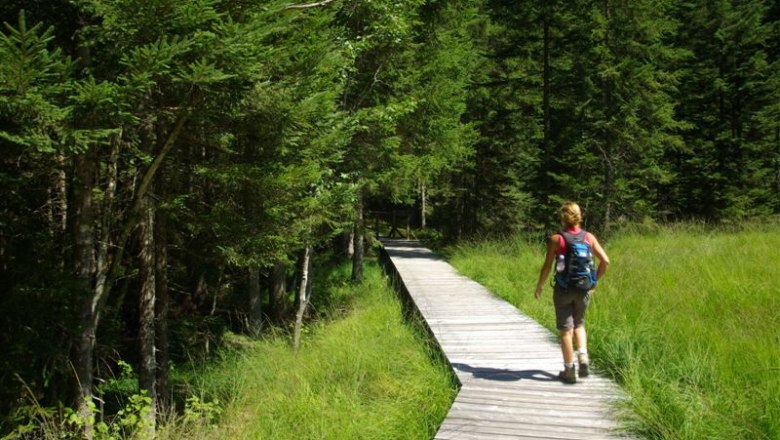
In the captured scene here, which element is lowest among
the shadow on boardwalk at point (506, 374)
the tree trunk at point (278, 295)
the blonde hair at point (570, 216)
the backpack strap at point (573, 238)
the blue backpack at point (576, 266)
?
the tree trunk at point (278, 295)

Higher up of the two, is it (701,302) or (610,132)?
(610,132)

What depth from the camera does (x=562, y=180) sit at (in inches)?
611

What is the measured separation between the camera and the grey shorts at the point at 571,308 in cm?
449

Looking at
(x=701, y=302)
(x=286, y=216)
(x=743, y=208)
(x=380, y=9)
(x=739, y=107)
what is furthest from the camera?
(x=739, y=107)

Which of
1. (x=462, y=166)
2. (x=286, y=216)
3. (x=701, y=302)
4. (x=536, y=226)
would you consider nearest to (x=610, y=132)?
(x=536, y=226)

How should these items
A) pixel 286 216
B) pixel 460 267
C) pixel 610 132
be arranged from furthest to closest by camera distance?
pixel 610 132 < pixel 460 267 < pixel 286 216

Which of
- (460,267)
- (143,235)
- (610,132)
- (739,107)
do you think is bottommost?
(460,267)

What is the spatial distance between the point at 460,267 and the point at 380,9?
6.26m

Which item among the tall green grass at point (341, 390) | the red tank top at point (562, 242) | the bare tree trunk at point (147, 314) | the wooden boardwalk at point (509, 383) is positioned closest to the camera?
the wooden boardwalk at point (509, 383)

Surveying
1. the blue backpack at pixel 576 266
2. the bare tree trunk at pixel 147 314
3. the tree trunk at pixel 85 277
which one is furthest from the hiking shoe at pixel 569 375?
the bare tree trunk at pixel 147 314

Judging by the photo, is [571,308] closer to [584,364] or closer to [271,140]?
[584,364]

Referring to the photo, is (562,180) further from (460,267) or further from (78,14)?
(78,14)

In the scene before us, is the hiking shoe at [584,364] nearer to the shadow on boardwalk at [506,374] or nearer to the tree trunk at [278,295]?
the shadow on boardwalk at [506,374]

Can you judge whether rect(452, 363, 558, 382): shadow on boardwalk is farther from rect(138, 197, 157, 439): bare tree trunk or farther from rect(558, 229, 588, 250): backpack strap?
rect(138, 197, 157, 439): bare tree trunk
